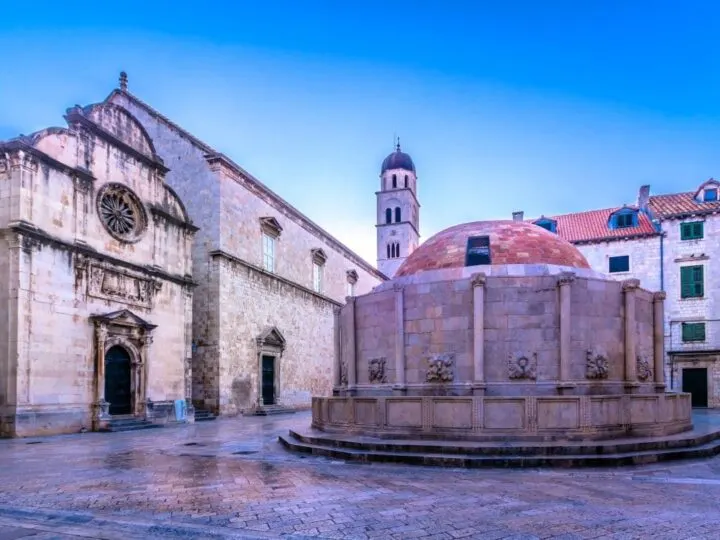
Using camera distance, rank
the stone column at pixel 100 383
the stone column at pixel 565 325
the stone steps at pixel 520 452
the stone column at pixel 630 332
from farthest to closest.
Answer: the stone column at pixel 100 383 → the stone column at pixel 630 332 → the stone column at pixel 565 325 → the stone steps at pixel 520 452

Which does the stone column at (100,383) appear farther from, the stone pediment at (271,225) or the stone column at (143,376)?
the stone pediment at (271,225)

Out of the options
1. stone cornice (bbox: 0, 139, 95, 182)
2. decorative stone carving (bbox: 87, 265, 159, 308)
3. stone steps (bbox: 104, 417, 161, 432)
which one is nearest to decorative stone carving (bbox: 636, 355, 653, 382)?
stone steps (bbox: 104, 417, 161, 432)

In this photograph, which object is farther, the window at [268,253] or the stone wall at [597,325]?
the window at [268,253]

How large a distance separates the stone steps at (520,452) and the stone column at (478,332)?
7.43ft

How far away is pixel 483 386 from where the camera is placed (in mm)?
12648

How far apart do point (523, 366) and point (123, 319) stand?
14.6m

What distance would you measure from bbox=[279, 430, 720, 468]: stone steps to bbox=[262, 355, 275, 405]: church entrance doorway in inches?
768

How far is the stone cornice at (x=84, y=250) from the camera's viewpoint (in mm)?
17344

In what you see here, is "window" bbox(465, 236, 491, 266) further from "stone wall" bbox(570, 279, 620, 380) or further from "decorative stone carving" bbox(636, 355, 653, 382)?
"decorative stone carving" bbox(636, 355, 653, 382)

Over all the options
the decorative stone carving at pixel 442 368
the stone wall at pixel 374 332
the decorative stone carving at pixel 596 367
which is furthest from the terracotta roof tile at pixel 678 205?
the decorative stone carving at pixel 442 368

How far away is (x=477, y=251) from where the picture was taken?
14.9 m

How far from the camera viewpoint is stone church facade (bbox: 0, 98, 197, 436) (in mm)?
17234

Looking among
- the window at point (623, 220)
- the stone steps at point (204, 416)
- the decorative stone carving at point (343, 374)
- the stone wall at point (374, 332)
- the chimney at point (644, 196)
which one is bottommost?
the stone steps at point (204, 416)

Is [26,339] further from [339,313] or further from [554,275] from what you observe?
[554,275]
